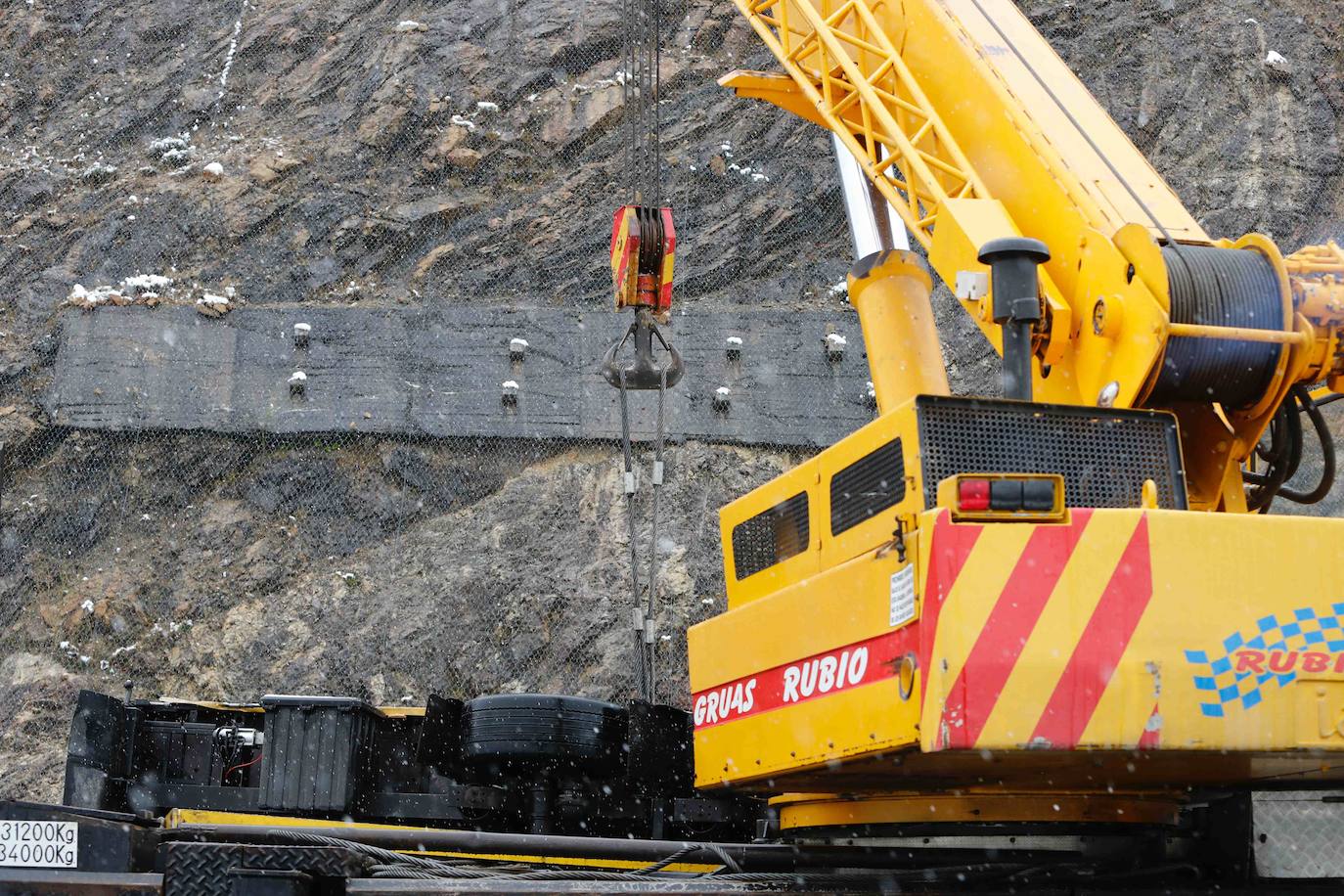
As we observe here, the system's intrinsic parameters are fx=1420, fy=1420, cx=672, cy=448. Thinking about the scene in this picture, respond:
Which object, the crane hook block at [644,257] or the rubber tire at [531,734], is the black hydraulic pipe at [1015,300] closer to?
the rubber tire at [531,734]

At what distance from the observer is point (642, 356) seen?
29.1ft

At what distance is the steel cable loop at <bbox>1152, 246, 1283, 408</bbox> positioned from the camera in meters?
5.16

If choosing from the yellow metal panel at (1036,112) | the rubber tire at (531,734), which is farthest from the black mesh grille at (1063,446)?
the rubber tire at (531,734)

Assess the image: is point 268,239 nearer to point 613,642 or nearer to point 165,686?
point 165,686

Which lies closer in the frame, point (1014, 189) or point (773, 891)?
point (773, 891)

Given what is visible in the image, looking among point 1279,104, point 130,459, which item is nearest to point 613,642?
point 130,459

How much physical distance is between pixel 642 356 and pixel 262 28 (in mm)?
16091

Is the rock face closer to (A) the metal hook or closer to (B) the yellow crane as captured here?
(A) the metal hook

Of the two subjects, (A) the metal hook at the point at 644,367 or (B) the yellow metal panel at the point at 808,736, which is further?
(A) the metal hook at the point at 644,367

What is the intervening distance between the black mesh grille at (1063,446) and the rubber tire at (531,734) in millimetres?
2779

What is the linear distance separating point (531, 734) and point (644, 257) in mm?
3375

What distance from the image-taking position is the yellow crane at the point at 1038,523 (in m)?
A: 4.19

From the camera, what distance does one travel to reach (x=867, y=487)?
16.0 feet

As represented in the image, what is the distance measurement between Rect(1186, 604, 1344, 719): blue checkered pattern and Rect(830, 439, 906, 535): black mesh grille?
104cm
